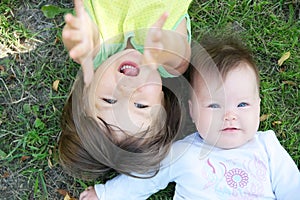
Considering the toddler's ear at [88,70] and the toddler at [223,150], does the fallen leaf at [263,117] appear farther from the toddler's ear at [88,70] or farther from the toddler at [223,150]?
the toddler's ear at [88,70]

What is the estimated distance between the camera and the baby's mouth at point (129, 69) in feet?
7.13

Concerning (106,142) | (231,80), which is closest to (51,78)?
(106,142)

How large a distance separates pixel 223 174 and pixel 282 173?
0.95 ft

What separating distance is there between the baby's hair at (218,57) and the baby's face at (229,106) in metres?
0.03

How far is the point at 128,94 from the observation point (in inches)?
84.9

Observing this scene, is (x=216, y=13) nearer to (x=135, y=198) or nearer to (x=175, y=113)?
(x=175, y=113)

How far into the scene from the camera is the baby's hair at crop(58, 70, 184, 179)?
227 cm

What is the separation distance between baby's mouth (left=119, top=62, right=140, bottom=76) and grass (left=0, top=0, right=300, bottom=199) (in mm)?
580

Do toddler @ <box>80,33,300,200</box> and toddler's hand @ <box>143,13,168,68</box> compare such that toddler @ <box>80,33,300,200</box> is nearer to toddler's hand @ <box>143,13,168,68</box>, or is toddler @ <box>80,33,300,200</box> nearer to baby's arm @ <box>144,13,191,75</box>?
baby's arm @ <box>144,13,191,75</box>

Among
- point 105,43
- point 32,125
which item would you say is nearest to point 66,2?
point 105,43

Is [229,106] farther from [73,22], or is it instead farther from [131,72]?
[73,22]

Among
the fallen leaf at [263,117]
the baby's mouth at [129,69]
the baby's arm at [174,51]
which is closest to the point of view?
the baby's mouth at [129,69]

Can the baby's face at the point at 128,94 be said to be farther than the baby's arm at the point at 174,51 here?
No

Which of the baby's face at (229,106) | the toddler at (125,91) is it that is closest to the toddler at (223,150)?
the baby's face at (229,106)
